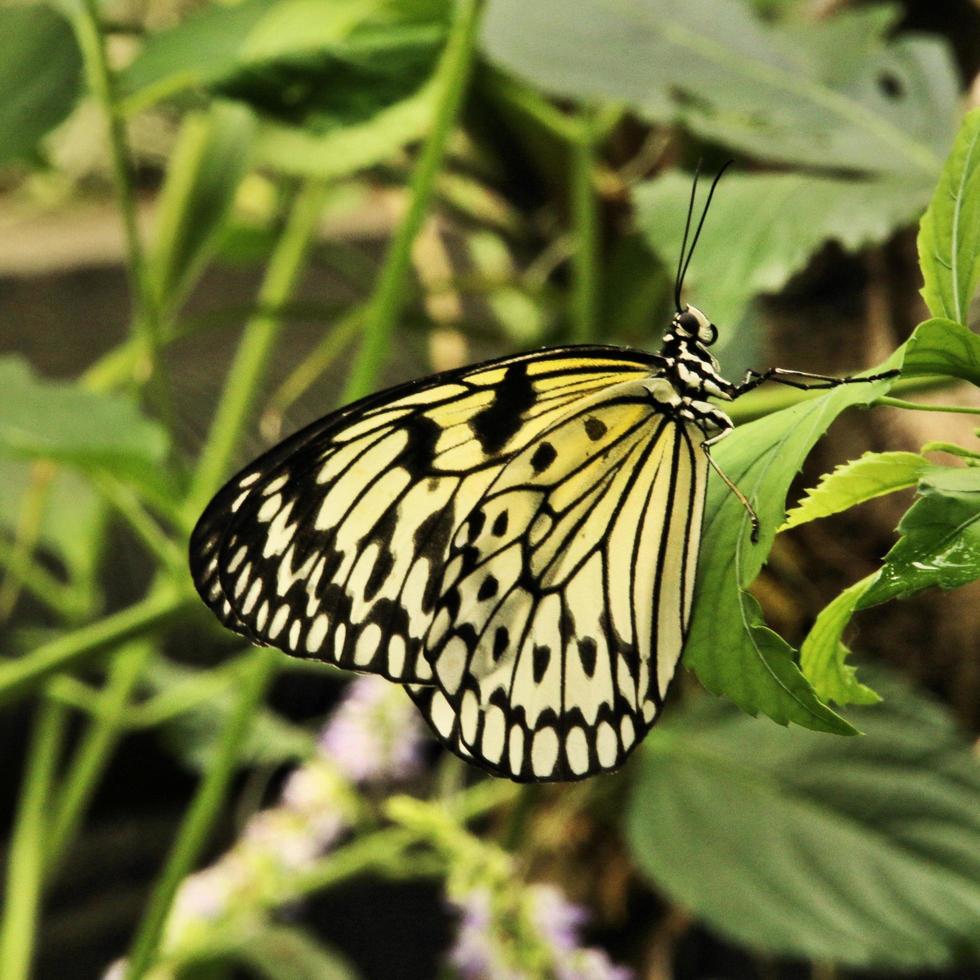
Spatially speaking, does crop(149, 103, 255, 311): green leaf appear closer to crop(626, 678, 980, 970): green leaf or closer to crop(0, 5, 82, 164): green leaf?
crop(0, 5, 82, 164): green leaf

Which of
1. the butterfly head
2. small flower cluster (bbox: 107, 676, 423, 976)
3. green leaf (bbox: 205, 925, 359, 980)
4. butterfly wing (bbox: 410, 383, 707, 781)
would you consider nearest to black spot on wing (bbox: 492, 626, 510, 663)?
butterfly wing (bbox: 410, 383, 707, 781)

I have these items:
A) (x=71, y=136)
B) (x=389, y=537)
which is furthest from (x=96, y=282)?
(x=389, y=537)

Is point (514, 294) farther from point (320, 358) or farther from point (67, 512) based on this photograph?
point (67, 512)

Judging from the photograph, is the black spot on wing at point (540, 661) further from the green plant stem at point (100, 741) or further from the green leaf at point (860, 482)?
the green plant stem at point (100, 741)

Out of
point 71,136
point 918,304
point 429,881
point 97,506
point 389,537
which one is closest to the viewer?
point 389,537

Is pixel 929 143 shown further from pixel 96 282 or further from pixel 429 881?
pixel 96 282

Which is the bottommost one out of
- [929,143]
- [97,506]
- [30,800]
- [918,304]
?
[30,800]

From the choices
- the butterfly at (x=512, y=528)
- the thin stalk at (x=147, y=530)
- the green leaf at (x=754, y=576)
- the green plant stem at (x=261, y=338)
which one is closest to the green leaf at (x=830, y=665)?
the green leaf at (x=754, y=576)
